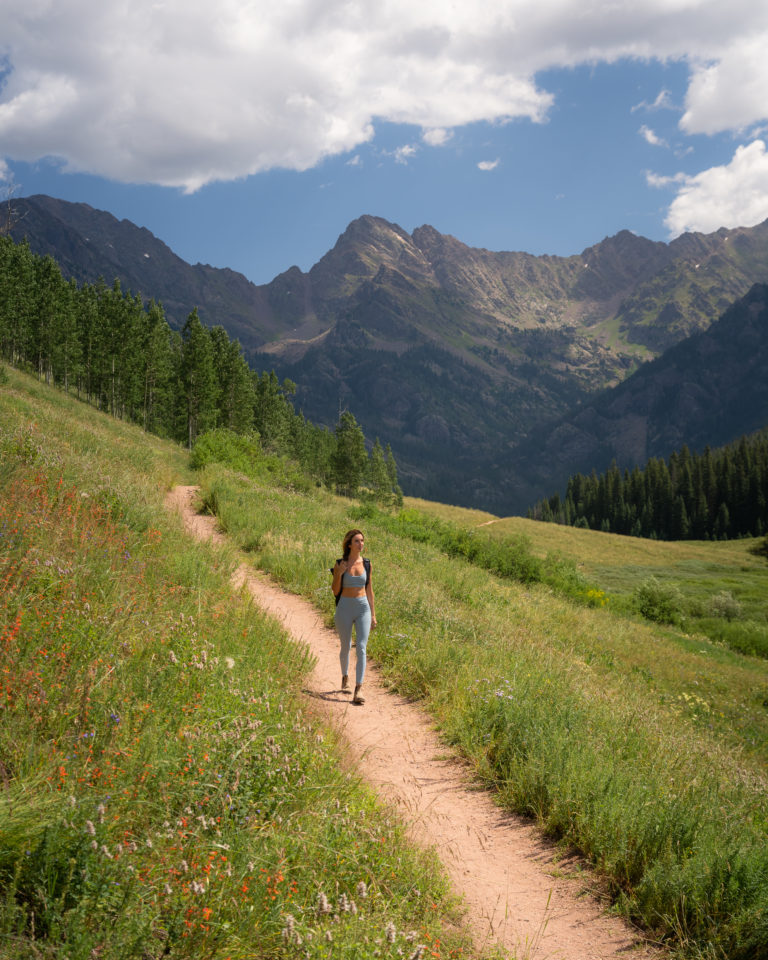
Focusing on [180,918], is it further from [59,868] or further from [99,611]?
[99,611]

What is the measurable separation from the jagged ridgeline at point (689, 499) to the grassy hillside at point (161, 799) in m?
128

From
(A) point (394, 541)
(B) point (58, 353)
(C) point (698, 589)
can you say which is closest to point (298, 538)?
(A) point (394, 541)

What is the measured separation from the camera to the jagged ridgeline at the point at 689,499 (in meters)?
121

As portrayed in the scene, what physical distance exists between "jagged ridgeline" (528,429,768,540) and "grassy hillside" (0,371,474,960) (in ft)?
421

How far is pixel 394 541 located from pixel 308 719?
16.4 meters

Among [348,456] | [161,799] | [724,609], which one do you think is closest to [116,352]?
[348,456]

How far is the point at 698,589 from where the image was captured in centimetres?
5294

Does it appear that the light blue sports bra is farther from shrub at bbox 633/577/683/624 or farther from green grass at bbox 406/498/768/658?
shrub at bbox 633/577/683/624

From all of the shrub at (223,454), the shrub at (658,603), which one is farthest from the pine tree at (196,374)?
the shrub at (658,603)

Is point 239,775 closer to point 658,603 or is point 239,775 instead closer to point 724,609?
point 658,603

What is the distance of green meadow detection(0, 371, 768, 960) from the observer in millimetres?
2789

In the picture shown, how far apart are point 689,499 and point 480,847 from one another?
473 feet

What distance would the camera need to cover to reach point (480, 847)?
494 cm

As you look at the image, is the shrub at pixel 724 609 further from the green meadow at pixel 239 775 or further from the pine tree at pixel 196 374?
the pine tree at pixel 196 374
